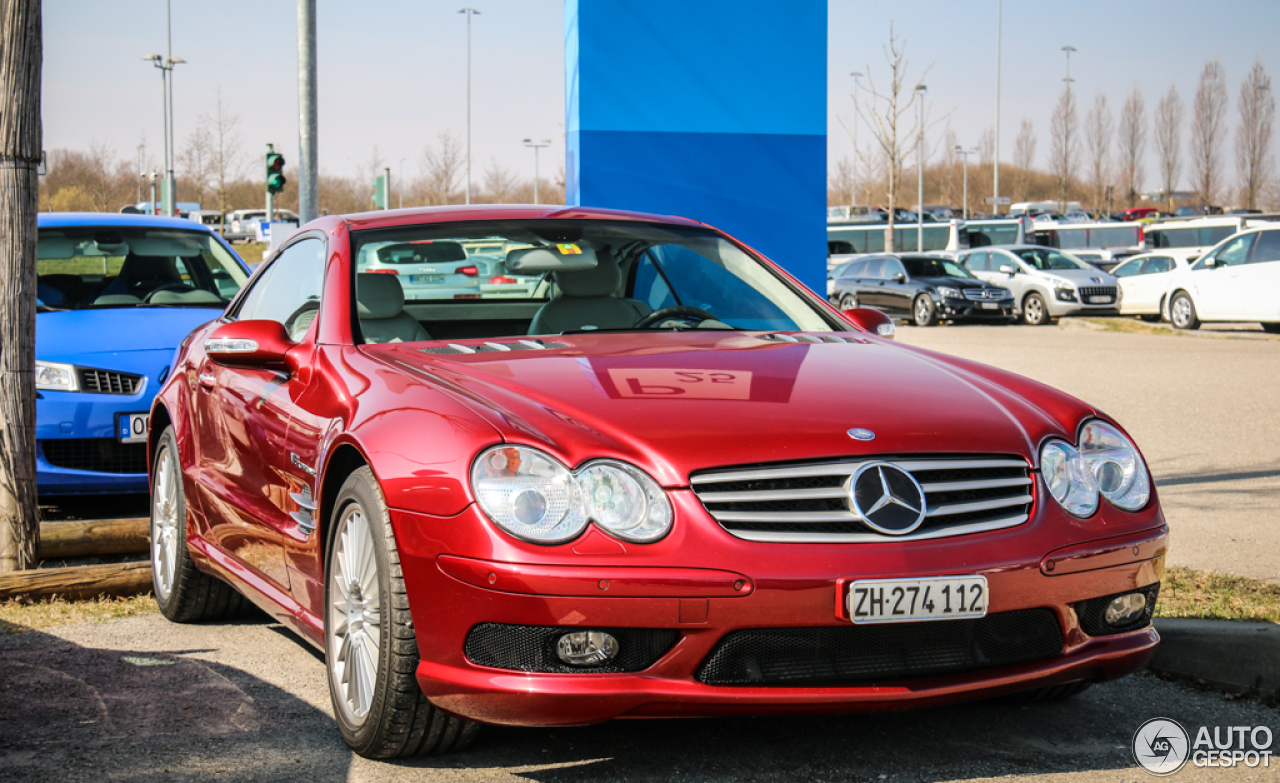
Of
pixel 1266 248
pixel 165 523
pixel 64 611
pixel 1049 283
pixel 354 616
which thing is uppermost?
pixel 1266 248

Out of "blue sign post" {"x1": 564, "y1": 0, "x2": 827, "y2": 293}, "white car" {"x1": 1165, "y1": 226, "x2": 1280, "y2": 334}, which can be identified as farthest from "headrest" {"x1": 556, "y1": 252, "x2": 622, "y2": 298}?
"white car" {"x1": 1165, "y1": 226, "x2": 1280, "y2": 334}

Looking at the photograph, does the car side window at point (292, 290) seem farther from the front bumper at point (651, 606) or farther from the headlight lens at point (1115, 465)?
the headlight lens at point (1115, 465)

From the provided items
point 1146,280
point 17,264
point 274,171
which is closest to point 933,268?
point 1146,280

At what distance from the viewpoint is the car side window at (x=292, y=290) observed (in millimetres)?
4496

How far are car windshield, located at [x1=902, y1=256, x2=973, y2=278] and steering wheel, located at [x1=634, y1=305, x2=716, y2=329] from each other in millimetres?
24509

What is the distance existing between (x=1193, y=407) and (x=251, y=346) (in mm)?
9887

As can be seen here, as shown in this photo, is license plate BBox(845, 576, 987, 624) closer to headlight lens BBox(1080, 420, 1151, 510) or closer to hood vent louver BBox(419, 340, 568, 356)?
headlight lens BBox(1080, 420, 1151, 510)

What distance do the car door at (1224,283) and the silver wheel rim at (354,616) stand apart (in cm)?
2112

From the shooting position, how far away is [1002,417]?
342 cm

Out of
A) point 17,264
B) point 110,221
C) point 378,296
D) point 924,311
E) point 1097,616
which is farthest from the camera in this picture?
point 924,311

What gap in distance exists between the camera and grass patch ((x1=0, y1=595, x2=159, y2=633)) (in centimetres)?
520

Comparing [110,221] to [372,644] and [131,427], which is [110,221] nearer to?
[131,427]

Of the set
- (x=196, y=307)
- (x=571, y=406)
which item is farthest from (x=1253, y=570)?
(x=196, y=307)

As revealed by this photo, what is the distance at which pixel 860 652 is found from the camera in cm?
302
